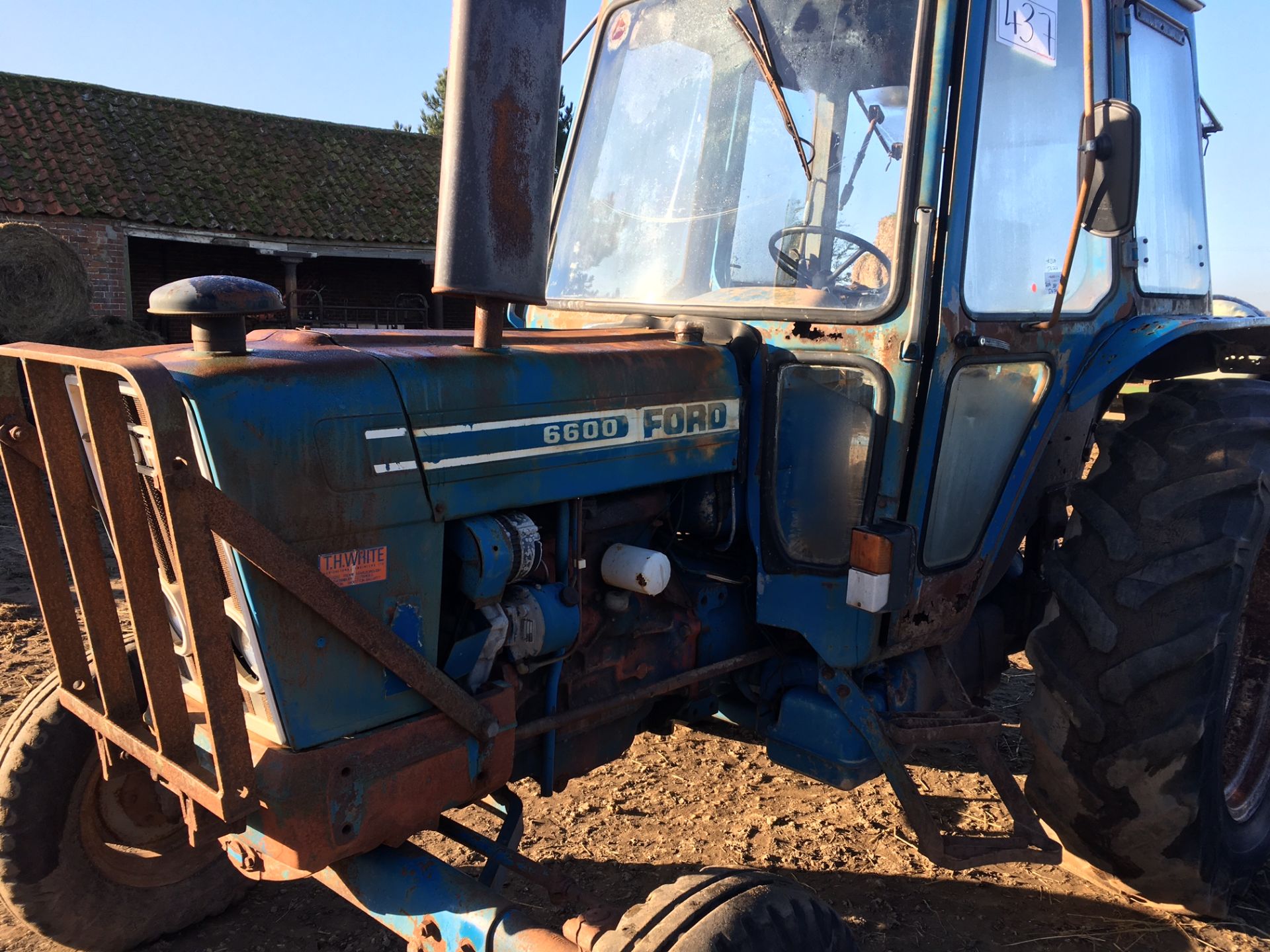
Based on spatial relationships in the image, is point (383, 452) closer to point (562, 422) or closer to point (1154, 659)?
point (562, 422)

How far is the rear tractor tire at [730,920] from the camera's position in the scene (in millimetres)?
1874

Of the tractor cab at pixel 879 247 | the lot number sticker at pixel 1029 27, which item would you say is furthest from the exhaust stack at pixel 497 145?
the lot number sticker at pixel 1029 27

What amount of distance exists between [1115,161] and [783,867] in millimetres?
2180

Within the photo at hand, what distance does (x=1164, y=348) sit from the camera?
11.5ft

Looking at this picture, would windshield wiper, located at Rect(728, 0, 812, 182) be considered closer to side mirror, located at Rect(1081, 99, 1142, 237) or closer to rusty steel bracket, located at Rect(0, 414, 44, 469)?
side mirror, located at Rect(1081, 99, 1142, 237)

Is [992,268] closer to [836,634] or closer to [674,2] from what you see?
[836,634]

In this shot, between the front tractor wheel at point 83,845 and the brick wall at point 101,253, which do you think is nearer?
the front tractor wheel at point 83,845

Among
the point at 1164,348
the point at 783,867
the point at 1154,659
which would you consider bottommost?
the point at 783,867

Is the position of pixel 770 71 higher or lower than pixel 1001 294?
higher

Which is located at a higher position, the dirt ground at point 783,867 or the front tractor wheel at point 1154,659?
the front tractor wheel at point 1154,659

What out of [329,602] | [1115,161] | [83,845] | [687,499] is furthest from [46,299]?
[1115,161]

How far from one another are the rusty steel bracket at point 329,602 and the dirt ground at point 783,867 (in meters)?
0.99

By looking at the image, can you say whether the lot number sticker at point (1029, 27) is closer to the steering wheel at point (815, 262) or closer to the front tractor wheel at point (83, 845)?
the steering wheel at point (815, 262)

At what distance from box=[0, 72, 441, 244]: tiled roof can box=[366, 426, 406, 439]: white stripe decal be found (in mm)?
12115
